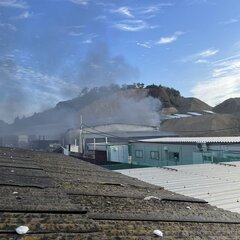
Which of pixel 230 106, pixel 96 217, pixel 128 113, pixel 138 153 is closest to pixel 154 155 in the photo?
pixel 138 153

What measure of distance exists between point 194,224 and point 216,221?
46 centimetres

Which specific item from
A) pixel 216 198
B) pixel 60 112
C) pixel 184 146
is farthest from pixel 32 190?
pixel 60 112

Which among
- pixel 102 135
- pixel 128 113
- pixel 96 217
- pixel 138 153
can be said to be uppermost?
pixel 128 113

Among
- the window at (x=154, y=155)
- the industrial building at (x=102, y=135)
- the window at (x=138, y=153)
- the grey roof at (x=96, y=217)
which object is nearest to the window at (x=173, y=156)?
the window at (x=154, y=155)

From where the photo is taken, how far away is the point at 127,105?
211ft

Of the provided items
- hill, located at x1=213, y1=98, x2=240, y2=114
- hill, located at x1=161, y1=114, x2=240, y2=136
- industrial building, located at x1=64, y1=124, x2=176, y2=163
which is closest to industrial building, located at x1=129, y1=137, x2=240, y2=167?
Result: industrial building, located at x1=64, y1=124, x2=176, y2=163

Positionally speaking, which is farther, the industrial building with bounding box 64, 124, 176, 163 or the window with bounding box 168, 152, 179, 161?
the industrial building with bounding box 64, 124, 176, 163

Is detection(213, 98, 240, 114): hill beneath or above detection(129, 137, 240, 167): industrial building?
above

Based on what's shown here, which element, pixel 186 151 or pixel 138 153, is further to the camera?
pixel 138 153

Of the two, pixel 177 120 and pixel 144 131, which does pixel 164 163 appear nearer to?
pixel 144 131

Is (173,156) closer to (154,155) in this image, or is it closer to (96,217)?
(154,155)

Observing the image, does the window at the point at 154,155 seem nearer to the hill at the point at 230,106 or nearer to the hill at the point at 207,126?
the hill at the point at 207,126

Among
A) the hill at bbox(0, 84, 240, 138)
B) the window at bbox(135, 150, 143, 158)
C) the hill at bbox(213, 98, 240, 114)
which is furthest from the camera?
the hill at bbox(213, 98, 240, 114)

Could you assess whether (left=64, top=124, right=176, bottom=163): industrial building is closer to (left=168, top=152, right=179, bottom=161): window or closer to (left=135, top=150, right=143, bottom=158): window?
(left=135, top=150, right=143, bottom=158): window
